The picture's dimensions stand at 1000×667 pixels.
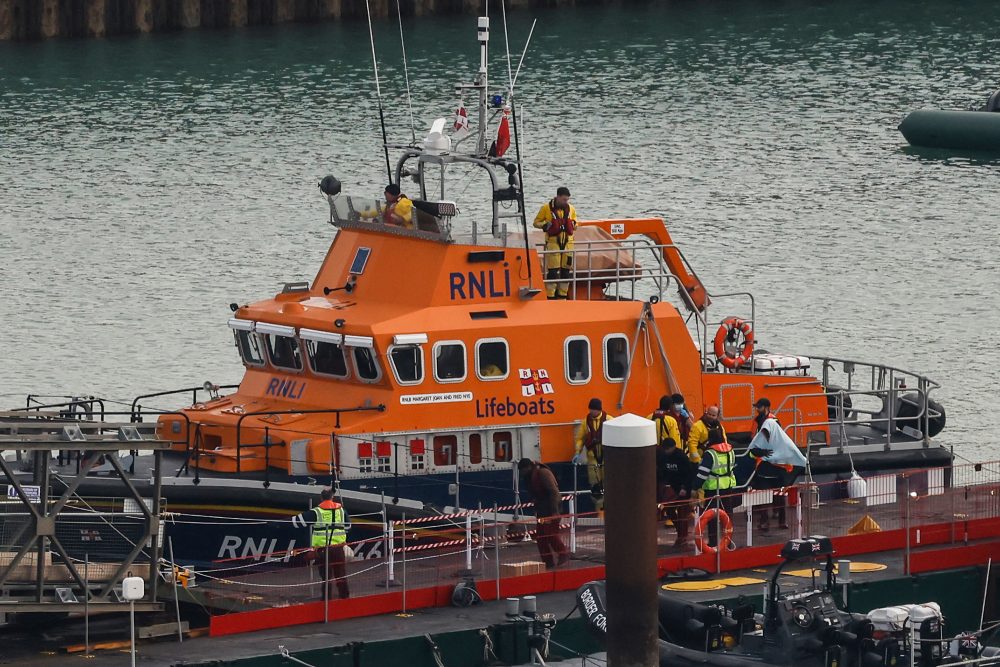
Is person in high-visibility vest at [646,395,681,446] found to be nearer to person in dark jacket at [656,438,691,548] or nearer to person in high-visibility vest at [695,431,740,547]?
person in dark jacket at [656,438,691,548]

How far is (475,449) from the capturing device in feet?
66.0

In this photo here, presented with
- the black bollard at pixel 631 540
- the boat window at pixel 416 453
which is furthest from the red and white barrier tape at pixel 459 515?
the black bollard at pixel 631 540

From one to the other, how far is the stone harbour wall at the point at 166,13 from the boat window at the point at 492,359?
1723 inches

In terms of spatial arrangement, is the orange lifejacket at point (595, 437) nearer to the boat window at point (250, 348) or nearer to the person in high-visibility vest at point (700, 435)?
the person in high-visibility vest at point (700, 435)

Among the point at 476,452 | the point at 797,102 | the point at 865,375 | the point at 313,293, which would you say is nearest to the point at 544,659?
the point at 476,452

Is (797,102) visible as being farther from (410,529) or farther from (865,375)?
(410,529)

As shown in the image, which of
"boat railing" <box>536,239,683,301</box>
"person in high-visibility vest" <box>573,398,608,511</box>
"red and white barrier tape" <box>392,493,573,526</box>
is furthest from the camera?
"boat railing" <box>536,239,683,301</box>

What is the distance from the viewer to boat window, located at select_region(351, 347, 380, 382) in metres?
19.7

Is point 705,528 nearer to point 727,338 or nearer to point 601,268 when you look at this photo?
point 601,268

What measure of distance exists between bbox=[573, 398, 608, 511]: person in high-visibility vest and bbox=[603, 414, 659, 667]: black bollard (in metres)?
3.82

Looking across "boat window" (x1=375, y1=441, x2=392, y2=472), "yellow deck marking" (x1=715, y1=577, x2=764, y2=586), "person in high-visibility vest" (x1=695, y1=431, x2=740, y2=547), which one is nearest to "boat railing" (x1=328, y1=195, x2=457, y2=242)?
"boat window" (x1=375, y1=441, x2=392, y2=472)

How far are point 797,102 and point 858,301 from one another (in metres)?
18.2

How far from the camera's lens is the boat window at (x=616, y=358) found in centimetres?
2039

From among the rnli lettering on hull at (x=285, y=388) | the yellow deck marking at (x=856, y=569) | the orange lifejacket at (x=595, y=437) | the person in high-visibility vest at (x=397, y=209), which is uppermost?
the person in high-visibility vest at (x=397, y=209)
